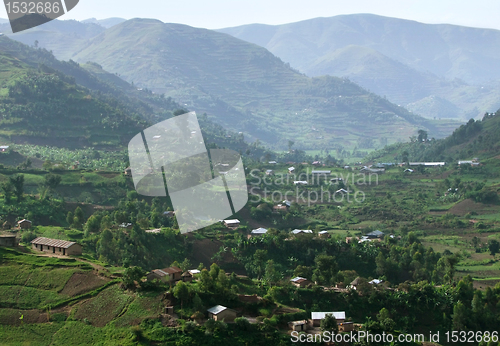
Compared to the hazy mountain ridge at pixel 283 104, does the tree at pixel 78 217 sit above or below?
above

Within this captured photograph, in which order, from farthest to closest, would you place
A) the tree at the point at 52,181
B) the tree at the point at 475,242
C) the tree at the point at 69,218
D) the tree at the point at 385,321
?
1. the tree at the point at 52,181
2. the tree at the point at 475,242
3. the tree at the point at 69,218
4. the tree at the point at 385,321

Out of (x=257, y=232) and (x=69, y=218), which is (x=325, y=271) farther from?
(x=69, y=218)

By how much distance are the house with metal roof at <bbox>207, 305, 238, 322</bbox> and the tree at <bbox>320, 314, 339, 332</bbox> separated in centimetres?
372

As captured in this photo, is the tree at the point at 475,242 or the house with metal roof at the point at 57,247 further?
the tree at the point at 475,242

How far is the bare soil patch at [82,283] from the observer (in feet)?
86.5

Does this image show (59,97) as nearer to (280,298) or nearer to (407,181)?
(407,181)

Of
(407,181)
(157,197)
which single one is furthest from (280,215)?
(407,181)
